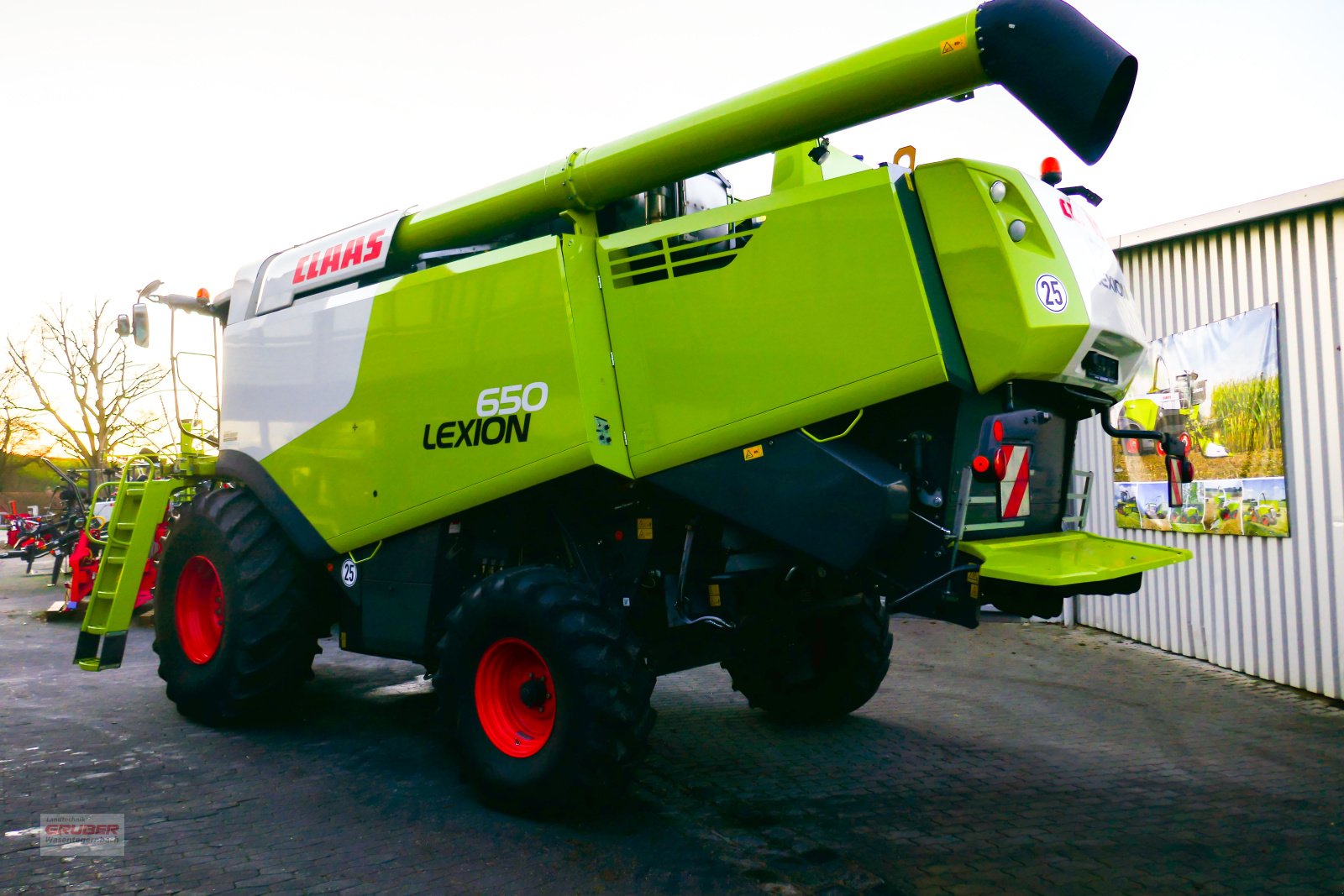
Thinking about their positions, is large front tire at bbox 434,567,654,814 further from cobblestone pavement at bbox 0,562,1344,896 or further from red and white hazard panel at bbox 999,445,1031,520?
red and white hazard panel at bbox 999,445,1031,520

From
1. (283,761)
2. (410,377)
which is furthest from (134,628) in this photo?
(410,377)

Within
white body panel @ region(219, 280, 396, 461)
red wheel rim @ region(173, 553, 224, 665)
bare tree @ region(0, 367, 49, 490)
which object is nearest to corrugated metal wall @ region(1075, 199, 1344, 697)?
white body panel @ region(219, 280, 396, 461)

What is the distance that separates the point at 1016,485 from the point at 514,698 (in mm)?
2597

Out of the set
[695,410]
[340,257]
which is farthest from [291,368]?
[695,410]

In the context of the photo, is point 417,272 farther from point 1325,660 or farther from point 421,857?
point 1325,660

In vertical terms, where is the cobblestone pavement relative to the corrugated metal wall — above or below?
below

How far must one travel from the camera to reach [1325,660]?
264 inches

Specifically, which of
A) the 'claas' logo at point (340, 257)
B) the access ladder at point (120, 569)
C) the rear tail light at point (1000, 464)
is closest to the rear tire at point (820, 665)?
the rear tail light at point (1000, 464)

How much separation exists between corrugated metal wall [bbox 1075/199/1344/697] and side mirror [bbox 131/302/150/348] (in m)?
8.16

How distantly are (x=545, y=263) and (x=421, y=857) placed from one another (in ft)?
8.80

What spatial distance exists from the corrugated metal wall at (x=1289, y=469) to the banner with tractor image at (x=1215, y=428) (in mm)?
100

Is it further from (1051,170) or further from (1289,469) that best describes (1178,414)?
(1051,170)

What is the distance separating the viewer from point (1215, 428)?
768cm

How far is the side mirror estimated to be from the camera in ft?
21.9
